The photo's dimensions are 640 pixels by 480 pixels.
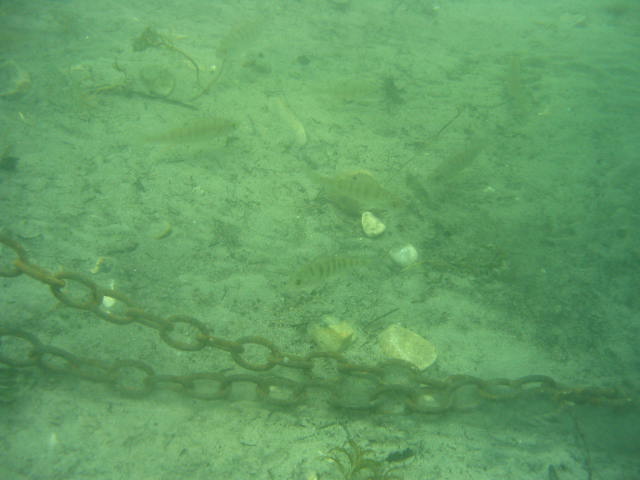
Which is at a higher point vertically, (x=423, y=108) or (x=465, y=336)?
(x=423, y=108)

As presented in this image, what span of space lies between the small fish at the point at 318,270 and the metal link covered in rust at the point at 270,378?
2.60 ft

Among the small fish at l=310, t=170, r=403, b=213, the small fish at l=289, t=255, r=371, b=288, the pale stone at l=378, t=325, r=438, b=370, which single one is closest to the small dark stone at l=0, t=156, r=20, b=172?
the small fish at l=289, t=255, r=371, b=288

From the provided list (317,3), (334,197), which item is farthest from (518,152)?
(317,3)

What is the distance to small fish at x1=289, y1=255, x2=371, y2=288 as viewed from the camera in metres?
3.07

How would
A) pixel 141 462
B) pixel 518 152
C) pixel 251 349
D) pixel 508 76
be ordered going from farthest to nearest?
pixel 508 76 < pixel 518 152 < pixel 251 349 < pixel 141 462

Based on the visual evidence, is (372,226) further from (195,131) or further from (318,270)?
(195,131)

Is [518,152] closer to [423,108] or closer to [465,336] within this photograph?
[423,108]

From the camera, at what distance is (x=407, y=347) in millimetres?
2908

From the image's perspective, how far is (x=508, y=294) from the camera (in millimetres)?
3451

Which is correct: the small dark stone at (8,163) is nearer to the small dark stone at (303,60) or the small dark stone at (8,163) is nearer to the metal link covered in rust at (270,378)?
the metal link covered in rust at (270,378)

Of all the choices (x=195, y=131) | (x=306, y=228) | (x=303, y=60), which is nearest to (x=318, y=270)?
(x=306, y=228)

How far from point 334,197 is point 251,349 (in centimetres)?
199

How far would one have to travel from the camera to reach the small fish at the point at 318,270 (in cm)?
307

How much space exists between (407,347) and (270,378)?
4.10ft
